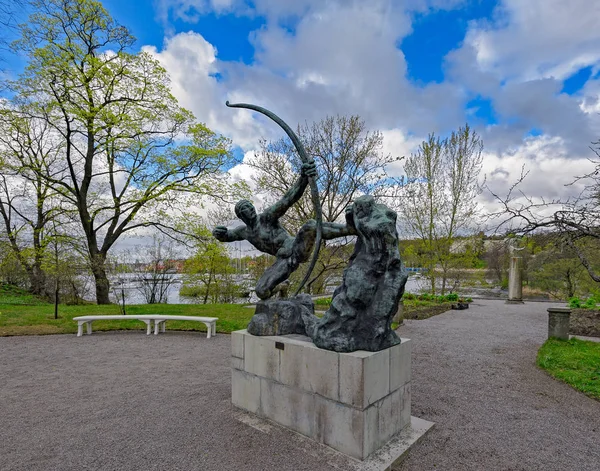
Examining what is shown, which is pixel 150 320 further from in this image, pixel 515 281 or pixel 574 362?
pixel 515 281

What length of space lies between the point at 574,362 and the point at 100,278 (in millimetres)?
14024

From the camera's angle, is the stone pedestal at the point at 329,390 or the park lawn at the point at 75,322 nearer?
the stone pedestal at the point at 329,390

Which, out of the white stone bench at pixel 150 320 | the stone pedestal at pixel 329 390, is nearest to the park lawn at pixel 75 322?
the white stone bench at pixel 150 320

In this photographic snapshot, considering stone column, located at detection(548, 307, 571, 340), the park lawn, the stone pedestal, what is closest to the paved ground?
the stone pedestal

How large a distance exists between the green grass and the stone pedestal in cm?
320

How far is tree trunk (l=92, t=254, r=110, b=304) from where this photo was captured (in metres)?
12.4

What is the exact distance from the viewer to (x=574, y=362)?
19.4 ft

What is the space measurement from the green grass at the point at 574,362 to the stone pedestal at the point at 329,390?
320 cm

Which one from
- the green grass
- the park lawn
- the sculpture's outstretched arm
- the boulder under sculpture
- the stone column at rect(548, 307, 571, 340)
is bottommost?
the park lawn

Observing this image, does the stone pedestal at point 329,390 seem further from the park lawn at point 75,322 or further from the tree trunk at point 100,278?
the tree trunk at point 100,278

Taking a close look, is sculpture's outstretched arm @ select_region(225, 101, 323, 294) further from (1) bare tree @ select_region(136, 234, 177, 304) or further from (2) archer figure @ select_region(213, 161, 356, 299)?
(1) bare tree @ select_region(136, 234, 177, 304)

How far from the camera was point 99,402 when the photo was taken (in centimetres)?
415

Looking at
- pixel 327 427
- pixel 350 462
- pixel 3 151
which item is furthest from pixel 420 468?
pixel 3 151

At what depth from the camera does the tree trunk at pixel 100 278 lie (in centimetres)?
1235
